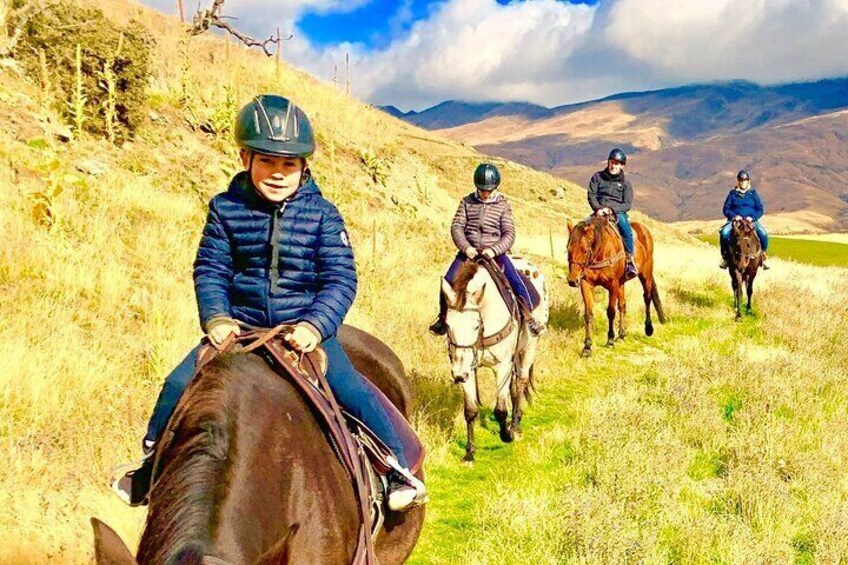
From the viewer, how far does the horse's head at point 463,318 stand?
6051 millimetres

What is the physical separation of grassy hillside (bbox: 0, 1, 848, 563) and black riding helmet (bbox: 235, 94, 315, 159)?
113 inches

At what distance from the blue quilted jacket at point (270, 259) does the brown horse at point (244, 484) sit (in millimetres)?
477

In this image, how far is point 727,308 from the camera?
15141 mm

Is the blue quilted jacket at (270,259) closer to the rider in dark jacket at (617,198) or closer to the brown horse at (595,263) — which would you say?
the brown horse at (595,263)

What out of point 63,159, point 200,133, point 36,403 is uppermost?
point 200,133

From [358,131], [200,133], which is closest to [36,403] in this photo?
[200,133]

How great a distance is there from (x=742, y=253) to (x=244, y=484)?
1433 centimetres

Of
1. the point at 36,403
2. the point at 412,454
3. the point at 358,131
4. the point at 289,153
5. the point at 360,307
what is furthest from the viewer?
the point at 358,131

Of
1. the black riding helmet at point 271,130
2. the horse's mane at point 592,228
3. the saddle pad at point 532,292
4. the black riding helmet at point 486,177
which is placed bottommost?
the saddle pad at point 532,292

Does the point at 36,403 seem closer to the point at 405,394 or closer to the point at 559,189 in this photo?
the point at 405,394

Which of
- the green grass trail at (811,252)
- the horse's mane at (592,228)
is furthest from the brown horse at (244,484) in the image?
the green grass trail at (811,252)

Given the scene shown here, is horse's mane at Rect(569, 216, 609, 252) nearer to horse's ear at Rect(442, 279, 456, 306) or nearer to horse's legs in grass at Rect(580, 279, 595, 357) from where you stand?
horse's legs in grass at Rect(580, 279, 595, 357)

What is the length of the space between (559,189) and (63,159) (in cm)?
3338

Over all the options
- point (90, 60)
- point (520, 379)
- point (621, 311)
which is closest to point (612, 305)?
point (621, 311)
